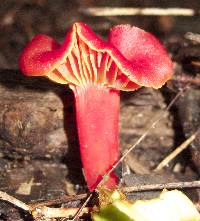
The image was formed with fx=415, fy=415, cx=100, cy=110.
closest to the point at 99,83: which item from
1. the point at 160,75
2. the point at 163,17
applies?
the point at 160,75

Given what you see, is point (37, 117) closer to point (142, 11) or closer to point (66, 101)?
point (66, 101)

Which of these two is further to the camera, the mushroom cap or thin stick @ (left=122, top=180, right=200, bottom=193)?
thin stick @ (left=122, top=180, right=200, bottom=193)

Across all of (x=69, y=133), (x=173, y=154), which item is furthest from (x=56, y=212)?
(x=173, y=154)

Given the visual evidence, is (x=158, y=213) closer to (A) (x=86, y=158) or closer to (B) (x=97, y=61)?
(A) (x=86, y=158)

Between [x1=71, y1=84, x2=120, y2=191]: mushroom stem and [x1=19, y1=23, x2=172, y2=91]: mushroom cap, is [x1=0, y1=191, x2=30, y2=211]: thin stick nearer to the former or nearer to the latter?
[x1=71, y1=84, x2=120, y2=191]: mushroom stem

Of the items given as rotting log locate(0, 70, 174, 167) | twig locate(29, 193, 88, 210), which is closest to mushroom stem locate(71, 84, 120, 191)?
twig locate(29, 193, 88, 210)

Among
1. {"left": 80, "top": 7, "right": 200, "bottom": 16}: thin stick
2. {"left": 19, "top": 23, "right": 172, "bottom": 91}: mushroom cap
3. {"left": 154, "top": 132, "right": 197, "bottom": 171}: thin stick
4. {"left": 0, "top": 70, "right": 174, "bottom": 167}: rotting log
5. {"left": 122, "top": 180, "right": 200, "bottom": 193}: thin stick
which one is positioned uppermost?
{"left": 80, "top": 7, "right": 200, "bottom": 16}: thin stick

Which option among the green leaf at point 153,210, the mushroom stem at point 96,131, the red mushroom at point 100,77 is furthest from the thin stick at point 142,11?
the green leaf at point 153,210

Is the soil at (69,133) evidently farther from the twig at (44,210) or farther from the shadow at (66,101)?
the twig at (44,210)

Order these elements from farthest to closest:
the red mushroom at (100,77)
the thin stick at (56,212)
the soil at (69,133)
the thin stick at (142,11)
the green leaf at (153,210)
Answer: the thin stick at (142,11) < the soil at (69,133) < the red mushroom at (100,77) < the thin stick at (56,212) < the green leaf at (153,210)
